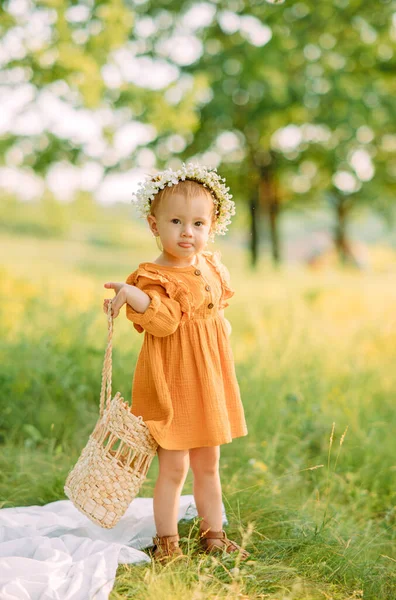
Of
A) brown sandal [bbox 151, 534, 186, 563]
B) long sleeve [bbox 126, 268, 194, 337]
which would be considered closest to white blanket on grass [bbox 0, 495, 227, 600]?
brown sandal [bbox 151, 534, 186, 563]

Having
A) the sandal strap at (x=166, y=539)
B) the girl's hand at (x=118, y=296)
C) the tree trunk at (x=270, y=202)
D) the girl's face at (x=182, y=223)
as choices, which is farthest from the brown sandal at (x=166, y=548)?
the tree trunk at (x=270, y=202)

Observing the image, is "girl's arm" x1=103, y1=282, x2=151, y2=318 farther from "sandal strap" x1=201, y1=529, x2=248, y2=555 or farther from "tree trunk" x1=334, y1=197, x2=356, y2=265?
"tree trunk" x1=334, y1=197, x2=356, y2=265

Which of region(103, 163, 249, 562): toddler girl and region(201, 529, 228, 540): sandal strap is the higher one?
region(103, 163, 249, 562): toddler girl

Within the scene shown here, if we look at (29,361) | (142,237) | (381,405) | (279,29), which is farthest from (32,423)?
(142,237)

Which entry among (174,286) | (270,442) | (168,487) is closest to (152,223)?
(174,286)

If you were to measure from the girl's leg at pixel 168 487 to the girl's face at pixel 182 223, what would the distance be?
31.8 inches

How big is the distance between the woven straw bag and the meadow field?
248mm

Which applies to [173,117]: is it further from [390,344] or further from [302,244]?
[302,244]

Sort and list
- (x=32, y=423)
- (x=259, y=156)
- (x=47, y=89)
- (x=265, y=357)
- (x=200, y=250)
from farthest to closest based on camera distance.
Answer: (x=259, y=156)
(x=47, y=89)
(x=265, y=357)
(x=32, y=423)
(x=200, y=250)

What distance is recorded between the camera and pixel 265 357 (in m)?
5.59

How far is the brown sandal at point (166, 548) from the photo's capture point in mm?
2787

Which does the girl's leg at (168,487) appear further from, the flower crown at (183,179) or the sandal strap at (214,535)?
the flower crown at (183,179)

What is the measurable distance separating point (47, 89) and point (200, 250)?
6.60 m

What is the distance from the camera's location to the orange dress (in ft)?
8.95
